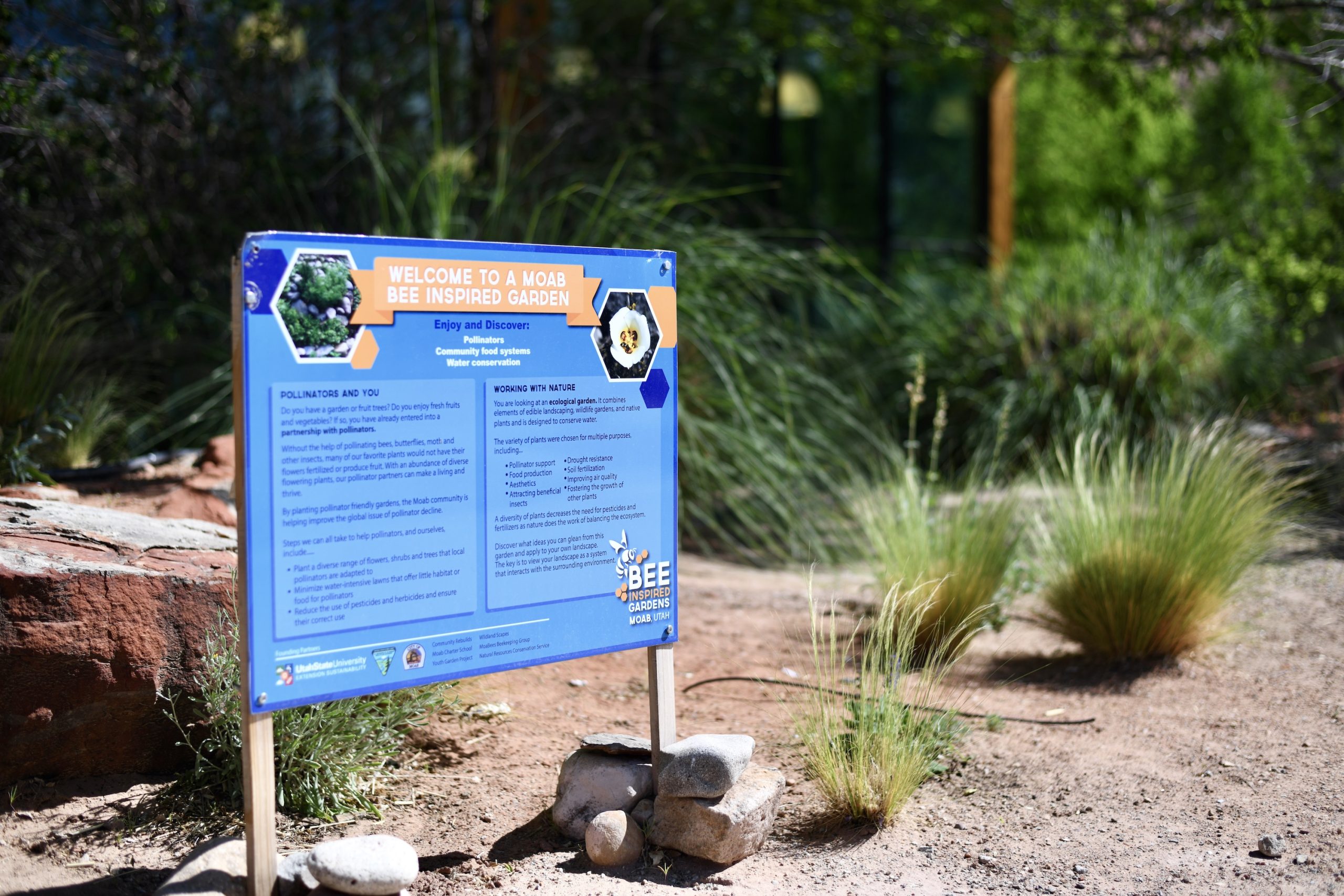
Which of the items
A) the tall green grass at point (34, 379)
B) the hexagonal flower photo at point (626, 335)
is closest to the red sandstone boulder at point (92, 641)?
the hexagonal flower photo at point (626, 335)

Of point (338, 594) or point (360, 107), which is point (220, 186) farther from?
point (338, 594)

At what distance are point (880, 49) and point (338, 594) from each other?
7.42 metres

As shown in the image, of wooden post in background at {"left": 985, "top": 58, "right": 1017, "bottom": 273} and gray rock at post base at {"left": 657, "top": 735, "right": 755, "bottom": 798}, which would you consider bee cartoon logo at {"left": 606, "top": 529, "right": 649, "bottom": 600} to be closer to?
gray rock at post base at {"left": 657, "top": 735, "right": 755, "bottom": 798}

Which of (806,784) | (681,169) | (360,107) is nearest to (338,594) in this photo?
(806,784)

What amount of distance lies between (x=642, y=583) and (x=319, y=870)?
40.5 inches

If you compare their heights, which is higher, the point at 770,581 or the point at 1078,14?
the point at 1078,14

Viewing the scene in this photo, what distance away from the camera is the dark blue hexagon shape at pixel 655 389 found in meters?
2.97

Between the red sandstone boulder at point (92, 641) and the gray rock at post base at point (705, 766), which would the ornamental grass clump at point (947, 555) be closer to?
the gray rock at post base at point (705, 766)

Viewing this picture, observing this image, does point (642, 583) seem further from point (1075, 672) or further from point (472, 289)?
point (1075, 672)

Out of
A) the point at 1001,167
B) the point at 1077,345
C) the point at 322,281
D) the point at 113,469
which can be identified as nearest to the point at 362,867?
the point at 322,281

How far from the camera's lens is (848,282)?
941 cm

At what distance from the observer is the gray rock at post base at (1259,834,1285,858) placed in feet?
9.12

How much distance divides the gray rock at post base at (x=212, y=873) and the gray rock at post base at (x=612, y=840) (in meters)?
0.79

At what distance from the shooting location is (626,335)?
2943 mm
